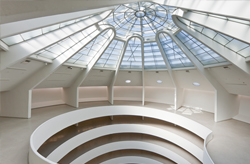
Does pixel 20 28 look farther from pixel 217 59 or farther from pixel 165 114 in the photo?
pixel 165 114

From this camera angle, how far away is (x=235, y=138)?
→ 13242mm

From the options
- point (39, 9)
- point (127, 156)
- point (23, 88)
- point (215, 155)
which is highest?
point (39, 9)

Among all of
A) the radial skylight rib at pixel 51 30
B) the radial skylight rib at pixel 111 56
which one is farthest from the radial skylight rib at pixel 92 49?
the radial skylight rib at pixel 51 30

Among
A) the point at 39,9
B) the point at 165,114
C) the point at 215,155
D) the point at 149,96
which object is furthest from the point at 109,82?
the point at 39,9

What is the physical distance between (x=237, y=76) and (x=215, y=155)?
8313 millimetres

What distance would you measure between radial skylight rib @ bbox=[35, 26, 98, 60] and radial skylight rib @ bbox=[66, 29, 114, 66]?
1883 mm

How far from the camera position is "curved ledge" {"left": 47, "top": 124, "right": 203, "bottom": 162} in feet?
50.3

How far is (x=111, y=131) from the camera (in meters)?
21.9

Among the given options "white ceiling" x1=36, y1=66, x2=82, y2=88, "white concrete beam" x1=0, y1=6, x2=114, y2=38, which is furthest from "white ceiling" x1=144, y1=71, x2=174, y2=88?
"white concrete beam" x1=0, y1=6, x2=114, y2=38

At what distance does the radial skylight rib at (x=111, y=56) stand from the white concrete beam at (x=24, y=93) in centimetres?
464

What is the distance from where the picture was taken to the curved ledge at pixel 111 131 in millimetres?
15332

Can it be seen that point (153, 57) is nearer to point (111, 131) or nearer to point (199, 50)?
point (199, 50)

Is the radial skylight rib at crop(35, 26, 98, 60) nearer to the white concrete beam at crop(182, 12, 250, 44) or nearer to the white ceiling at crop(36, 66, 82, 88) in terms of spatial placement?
the white ceiling at crop(36, 66, 82, 88)

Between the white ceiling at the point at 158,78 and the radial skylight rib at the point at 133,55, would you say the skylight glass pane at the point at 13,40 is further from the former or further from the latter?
the white ceiling at the point at 158,78
